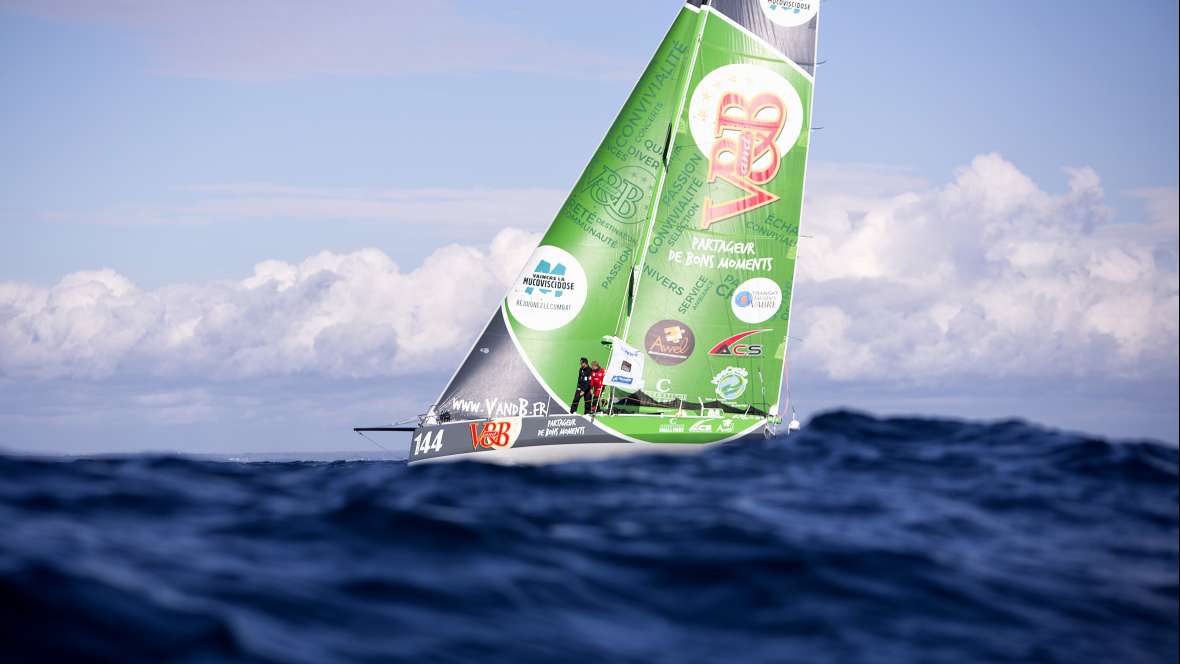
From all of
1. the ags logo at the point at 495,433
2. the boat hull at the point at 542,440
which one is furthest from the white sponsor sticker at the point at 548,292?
the ags logo at the point at 495,433

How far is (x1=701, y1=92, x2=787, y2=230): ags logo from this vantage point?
28547 mm

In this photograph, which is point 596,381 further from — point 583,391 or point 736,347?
point 736,347

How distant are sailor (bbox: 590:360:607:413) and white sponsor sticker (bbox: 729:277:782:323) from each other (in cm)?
385

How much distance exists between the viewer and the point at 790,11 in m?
29.5

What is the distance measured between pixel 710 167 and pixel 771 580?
20.5m

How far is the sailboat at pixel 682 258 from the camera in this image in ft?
90.5

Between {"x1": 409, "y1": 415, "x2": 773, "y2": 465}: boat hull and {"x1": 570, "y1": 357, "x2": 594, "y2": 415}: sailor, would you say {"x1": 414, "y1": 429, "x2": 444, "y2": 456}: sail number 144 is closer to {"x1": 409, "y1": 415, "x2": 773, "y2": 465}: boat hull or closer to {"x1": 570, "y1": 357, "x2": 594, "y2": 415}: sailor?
{"x1": 409, "y1": 415, "x2": 773, "y2": 465}: boat hull

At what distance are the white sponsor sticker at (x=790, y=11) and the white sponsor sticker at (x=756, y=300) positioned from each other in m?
6.92

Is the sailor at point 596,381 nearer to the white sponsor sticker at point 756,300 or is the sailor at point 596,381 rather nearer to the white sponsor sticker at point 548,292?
the white sponsor sticker at point 548,292

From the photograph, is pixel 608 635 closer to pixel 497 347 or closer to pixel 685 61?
pixel 497 347

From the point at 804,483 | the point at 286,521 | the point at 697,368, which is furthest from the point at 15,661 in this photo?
the point at 697,368

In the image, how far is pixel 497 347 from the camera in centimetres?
2756

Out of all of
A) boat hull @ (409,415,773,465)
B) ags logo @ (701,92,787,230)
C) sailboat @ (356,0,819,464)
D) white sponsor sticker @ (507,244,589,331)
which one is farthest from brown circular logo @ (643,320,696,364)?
ags logo @ (701,92,787,230)

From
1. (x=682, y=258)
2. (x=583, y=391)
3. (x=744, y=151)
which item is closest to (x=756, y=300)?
(x=682, y=258)
